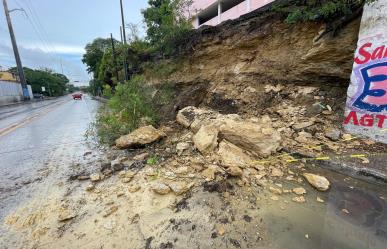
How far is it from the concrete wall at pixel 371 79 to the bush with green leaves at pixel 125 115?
4.94 meters

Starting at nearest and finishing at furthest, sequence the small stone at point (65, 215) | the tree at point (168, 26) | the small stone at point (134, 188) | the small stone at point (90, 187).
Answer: the small stone at point (65, 215)
the small stone at point (134, 188)
the small stone at point (90, 187)
the tree at point (168, 26)

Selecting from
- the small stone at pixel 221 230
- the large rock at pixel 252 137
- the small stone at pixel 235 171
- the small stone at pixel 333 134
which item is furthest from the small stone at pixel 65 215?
the small stone at pixel 333 134

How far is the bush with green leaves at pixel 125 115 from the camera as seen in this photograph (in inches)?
219

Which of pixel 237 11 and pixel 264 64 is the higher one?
pixel 237 11

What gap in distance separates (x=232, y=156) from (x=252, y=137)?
0.61 metres

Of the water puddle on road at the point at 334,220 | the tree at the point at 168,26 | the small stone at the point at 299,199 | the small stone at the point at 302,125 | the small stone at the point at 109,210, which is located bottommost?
the water puddle on road at the point at 334,220

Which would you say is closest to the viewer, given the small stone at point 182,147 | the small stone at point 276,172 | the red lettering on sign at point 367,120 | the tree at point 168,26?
the small stone at point 276,172

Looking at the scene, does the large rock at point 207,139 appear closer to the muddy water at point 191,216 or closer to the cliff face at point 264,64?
the muddy water at point 191,216

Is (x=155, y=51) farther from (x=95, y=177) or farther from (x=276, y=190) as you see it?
(x=276, y=190)

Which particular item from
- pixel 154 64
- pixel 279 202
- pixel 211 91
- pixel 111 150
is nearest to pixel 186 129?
pixel 111 150

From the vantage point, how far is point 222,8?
1508 cm

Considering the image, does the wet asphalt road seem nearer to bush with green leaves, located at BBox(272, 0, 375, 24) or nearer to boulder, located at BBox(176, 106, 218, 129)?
boulder, located at BBox(176, 106, 218, 129)

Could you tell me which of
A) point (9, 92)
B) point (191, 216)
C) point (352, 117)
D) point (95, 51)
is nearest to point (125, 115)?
point (191, 216)

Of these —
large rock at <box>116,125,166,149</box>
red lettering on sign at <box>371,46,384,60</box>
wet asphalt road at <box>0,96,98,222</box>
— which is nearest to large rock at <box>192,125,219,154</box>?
large rock at <box>116,125,166,149</box>
